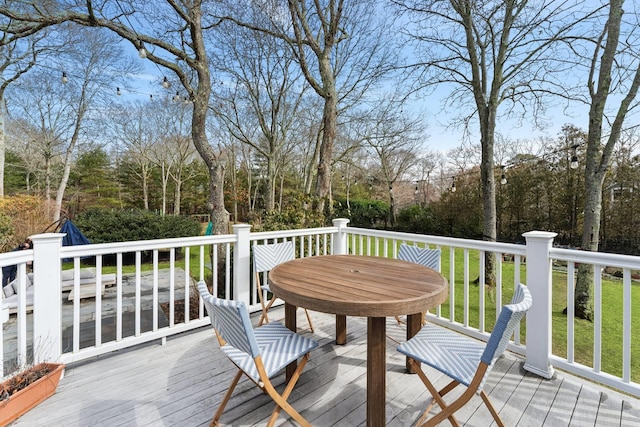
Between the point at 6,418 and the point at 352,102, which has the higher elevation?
the point at 352,102

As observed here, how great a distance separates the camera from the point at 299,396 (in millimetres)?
2102

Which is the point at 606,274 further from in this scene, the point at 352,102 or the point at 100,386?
the point at 100,386

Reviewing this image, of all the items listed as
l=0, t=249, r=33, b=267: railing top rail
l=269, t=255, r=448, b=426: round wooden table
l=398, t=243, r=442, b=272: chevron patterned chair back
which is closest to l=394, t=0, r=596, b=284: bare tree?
l=398, t=243, r=442, b=272: chevron patterned chair back

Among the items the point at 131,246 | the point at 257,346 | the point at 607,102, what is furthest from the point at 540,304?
the point at 607,102

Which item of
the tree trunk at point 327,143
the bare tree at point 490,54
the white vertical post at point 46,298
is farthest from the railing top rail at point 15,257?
the bare tree at point 490,54

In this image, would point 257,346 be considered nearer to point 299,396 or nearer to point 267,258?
point 299,396

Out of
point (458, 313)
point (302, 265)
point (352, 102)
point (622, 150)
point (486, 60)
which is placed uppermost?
point (352, 102)

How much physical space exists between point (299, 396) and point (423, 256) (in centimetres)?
172

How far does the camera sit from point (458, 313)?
204 inches

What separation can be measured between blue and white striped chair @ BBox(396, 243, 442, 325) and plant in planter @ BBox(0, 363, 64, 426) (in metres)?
2.96

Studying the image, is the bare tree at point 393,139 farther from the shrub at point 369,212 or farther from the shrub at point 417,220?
the shrub at point 369,212

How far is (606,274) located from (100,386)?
36.3 feet

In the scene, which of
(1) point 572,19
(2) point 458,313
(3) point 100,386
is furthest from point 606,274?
(3) point 100,386

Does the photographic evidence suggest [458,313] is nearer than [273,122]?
Yes
